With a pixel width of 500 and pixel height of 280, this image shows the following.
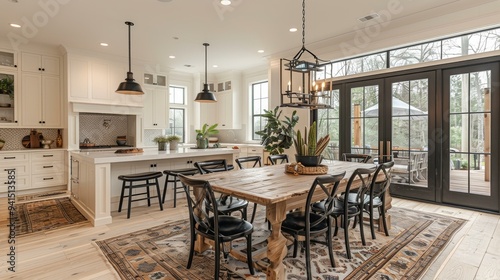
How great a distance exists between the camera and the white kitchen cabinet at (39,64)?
534 centimetres

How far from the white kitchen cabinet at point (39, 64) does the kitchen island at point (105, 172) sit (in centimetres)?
248

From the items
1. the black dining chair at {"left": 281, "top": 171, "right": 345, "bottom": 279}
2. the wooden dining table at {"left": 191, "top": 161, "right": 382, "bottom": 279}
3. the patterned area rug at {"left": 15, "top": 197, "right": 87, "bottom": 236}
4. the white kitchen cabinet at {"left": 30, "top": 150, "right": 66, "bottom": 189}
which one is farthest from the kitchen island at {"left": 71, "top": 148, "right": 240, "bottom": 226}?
the black dining chair at {"left": 281, "top": 171, "right": 345, "bottom": 279}

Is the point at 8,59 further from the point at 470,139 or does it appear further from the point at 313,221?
the point at 470,139

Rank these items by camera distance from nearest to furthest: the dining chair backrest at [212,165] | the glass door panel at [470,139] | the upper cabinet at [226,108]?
the dining chair backrest at [212,165], the glass door panel at [470,139], the upper cabinet at [226,108]

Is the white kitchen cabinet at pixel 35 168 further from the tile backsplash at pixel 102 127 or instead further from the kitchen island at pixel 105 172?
the kitchen island at pixel 105 172

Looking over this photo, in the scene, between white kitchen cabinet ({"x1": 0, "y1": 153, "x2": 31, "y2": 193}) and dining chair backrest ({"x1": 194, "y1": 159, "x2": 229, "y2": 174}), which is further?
white kitchen cabinet ({"x1": 0, "y1": 153, "x2": 31, "y2": 193})

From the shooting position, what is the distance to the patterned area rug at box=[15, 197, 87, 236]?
11.5ft

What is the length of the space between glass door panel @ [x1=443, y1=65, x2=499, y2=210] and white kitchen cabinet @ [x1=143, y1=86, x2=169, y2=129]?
6248 millimetres

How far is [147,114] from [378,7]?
18.5ft

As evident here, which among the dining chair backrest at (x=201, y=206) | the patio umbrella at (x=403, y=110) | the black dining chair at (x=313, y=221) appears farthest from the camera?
the patio umbrella at (x=403, y=110)

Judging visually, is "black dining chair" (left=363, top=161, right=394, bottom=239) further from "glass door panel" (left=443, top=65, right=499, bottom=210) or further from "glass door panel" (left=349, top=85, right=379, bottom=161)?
"glass door panel" (left=349, top=85, right=379, bottom=161)

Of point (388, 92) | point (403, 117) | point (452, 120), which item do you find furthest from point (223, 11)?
point (452, 120)

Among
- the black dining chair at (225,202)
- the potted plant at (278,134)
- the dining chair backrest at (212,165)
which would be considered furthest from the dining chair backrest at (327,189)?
the potted plant at (278,134)

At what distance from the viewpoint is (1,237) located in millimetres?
3178
